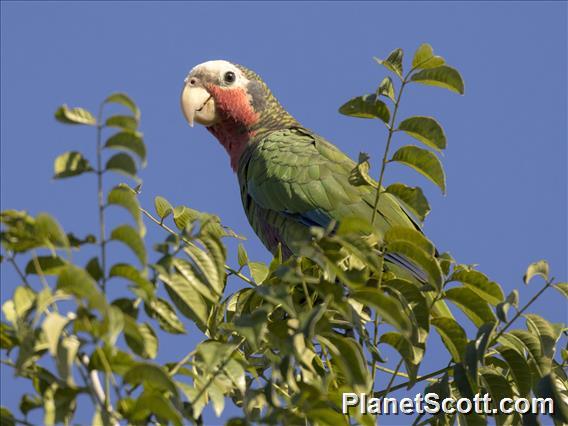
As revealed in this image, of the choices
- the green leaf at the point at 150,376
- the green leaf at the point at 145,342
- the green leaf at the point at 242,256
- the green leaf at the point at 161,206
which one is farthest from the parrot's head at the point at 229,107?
the green leaf at the point at 150,376

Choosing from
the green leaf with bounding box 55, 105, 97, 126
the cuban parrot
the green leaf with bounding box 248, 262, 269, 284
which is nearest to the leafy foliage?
the green leaf with bounding box 55, 105, 97, 126

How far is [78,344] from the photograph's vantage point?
71.2 inches

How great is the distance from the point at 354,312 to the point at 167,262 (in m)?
0.51

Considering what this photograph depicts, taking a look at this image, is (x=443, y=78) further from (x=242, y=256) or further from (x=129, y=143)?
(x=242, y=256)

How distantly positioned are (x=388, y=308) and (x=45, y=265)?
2.42 feet

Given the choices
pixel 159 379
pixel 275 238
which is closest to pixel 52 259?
pixel 159 379

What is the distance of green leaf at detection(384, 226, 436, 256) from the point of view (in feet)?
7.52

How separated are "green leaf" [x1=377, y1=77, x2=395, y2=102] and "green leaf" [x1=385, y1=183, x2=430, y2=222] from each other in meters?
0.24

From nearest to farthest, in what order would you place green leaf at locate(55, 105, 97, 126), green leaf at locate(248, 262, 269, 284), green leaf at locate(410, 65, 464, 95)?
green leaf at locate(55, 105, 97, 126) < green leaf at locate(410, 65, 464, 95) < green leaf at locate(248, 262, 269, 284)

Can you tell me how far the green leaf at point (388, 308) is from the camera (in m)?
1.87

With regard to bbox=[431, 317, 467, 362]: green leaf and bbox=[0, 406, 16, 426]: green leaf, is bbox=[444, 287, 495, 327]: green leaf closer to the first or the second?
bbox=[431, 317, 467, 362]: green leaf

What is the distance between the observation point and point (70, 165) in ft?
6.08

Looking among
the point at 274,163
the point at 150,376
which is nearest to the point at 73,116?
the point at 150,376

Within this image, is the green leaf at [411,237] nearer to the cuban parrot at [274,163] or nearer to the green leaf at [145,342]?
A: the green leaf at [145,342]
